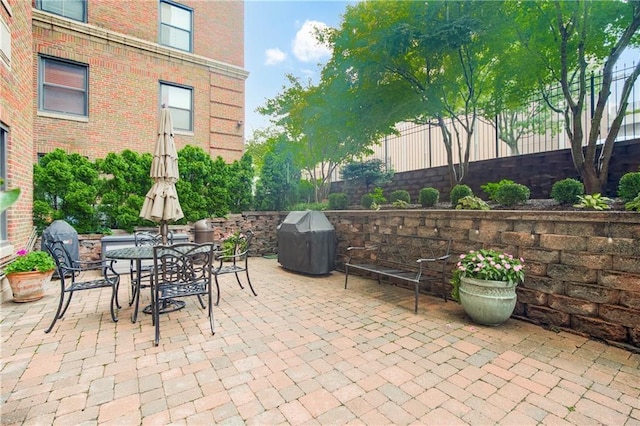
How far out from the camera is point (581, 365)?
8.21 feet

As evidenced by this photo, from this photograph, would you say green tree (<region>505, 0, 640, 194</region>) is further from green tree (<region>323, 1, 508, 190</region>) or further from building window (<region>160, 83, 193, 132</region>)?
building window (<region>160, 83, 193, 132</region>)

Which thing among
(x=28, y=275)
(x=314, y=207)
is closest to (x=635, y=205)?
(x=314, y=207)

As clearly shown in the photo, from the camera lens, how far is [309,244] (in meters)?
5.90

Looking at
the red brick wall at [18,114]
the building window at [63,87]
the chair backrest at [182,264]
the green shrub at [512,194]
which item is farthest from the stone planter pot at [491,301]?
the building window at [63,87]

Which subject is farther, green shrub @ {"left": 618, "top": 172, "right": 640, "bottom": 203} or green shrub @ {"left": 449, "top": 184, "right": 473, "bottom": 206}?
green shrub @ {"left": 449, "top": 184, "right": 473, "bottom": 206}

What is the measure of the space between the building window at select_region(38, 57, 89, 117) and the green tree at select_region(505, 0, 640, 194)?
1015 centimetres

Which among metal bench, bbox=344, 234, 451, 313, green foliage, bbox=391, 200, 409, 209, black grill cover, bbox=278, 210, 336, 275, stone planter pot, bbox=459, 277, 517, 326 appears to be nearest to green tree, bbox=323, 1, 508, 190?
green foliage, bbox=391, 200, 409, 209

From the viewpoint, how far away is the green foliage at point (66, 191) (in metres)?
6.16

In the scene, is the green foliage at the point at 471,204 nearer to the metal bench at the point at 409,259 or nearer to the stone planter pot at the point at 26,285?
the metal bench at the point at 409,259

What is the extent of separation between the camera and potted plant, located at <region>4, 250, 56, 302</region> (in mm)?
4172

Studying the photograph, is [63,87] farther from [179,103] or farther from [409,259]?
[409,259]

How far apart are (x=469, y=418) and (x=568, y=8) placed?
5.93 meters

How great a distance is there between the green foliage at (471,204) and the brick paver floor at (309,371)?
1.56 m

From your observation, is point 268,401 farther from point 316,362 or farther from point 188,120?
point 188,120
